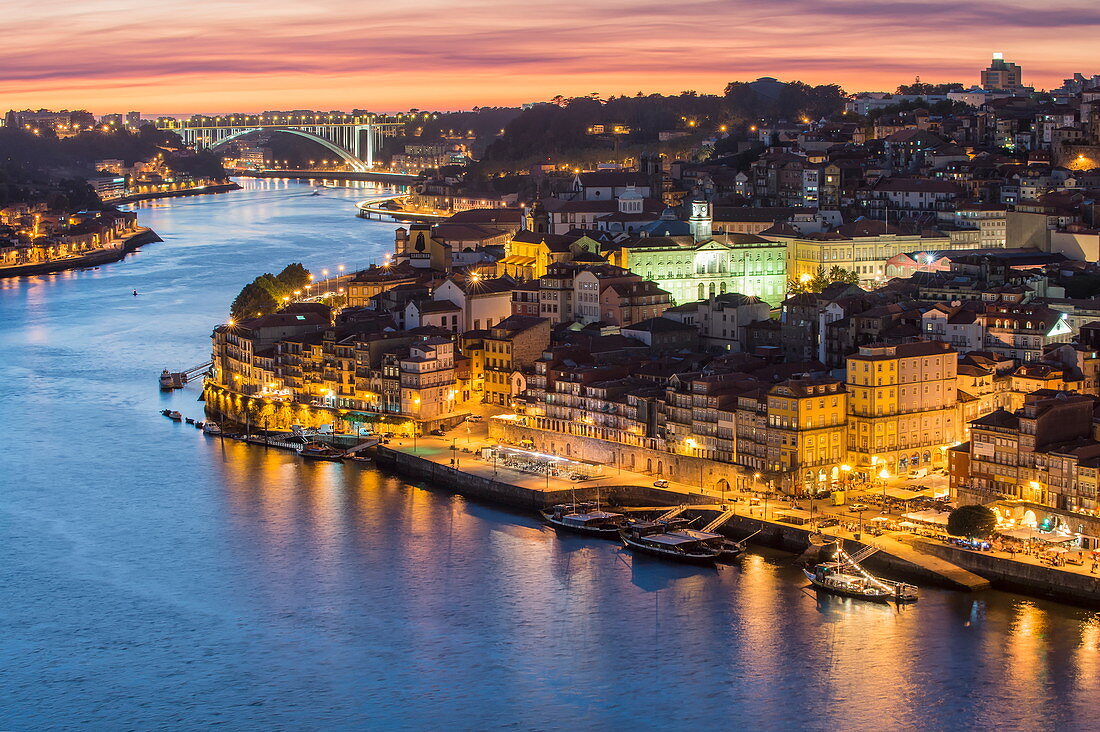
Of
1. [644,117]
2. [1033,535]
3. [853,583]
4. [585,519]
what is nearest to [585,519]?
[585,519]

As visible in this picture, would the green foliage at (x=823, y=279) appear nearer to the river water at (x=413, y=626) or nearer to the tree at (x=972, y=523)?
the river water at (x=413, y=626)

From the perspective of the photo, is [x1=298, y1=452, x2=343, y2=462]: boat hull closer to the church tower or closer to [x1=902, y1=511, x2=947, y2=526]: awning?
[x1=902, y1=511, x2=947, y2=526]: awning

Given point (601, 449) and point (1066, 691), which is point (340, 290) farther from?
point (1066, 691)

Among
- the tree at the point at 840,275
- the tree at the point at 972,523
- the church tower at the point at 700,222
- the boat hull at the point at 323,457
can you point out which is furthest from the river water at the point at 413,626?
the tree at the point at 840,275

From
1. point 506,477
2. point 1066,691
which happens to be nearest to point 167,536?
point 506,477

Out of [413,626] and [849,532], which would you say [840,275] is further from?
[413,626]
